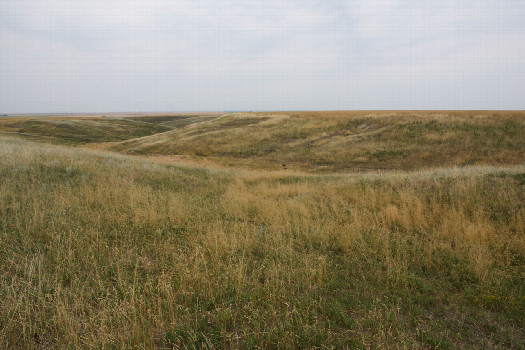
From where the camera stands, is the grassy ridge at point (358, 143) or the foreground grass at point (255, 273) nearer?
the foreground grass at point (255, 273)

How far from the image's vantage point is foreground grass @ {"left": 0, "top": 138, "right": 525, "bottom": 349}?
2.86m

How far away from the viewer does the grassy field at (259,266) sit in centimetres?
287

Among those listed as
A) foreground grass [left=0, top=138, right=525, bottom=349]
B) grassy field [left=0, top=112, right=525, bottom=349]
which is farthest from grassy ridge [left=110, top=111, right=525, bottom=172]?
foreground grass [left=0, top=138, right=525, bottom=349]

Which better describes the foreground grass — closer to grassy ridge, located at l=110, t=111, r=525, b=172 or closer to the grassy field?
the grassy field

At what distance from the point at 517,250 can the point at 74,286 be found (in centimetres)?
740

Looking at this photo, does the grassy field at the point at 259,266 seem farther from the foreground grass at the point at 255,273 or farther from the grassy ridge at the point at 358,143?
the grassy ridge at the point at 358,143

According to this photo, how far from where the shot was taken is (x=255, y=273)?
405 centimetres

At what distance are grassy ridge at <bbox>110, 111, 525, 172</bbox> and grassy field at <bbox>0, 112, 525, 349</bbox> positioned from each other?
1302cm

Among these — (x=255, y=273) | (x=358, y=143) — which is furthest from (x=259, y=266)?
(x=358, y=143)

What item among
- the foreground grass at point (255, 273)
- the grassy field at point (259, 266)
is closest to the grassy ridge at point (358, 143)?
the grassy field at point (259, 266)

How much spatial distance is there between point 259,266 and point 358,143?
85.5 ft

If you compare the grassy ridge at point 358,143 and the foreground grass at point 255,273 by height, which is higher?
the grassy ridge at point 358,143

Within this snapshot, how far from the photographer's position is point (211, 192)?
10.1m

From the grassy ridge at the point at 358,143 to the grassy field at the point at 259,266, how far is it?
42.7 feet
